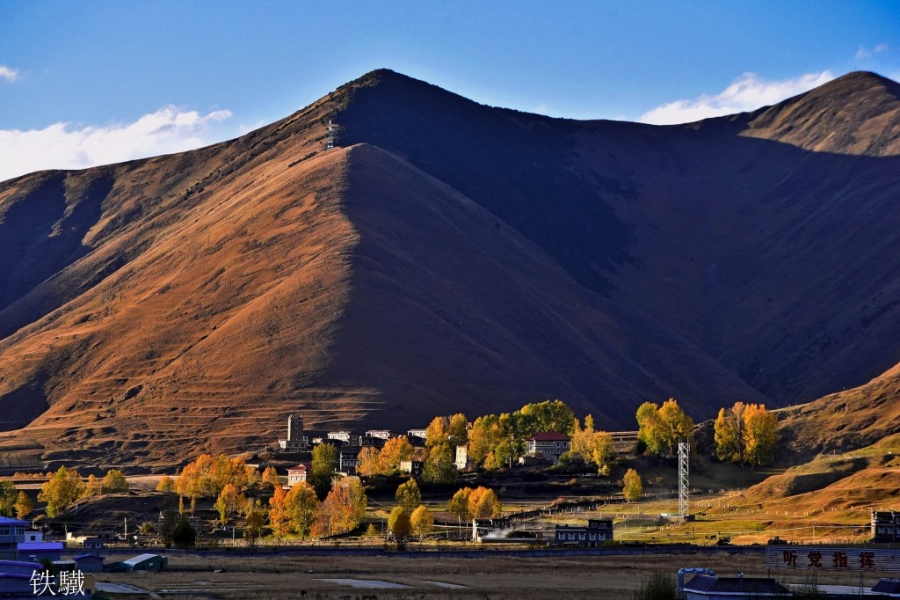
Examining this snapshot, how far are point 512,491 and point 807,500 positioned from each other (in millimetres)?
32650

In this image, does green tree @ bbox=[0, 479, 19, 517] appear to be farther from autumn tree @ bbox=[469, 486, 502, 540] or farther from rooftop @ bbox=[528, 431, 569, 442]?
rooftop @ bbox=[528, 431, 569, 442]

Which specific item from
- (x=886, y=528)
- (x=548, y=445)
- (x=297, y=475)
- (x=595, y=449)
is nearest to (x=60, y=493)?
(x=297, y=475)

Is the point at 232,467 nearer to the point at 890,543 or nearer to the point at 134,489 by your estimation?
the point at 134,489

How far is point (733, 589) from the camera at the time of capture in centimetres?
5875

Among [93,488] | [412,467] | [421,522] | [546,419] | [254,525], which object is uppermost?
[546,419]

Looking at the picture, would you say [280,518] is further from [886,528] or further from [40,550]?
[886,528]

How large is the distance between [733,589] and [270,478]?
109 meters

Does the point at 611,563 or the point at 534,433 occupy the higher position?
the point at 534,433

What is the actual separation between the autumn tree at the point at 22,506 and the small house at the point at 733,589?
110 m

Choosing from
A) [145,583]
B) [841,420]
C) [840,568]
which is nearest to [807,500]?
[841,420]

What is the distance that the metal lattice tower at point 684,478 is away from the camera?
139 m

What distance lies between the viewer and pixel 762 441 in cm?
16850

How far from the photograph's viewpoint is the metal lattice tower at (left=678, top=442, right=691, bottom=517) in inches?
5458

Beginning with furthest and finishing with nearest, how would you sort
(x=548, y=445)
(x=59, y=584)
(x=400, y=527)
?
(x=548, y=445) → (x=400, y=527) → (x=59, y=584)
